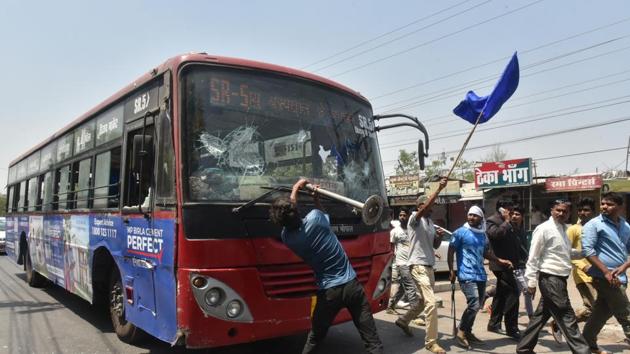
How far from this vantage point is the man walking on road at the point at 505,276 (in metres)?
6.21

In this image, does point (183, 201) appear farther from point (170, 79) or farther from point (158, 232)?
point (170, 79)

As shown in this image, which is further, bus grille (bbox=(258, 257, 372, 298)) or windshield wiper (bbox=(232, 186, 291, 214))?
bus grille (bbox=(258, 257, 372, 298))

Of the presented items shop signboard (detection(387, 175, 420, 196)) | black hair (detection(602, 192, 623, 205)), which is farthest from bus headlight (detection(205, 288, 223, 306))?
shop signboard (detection(387, 175, 420, 196))

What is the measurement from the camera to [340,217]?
476cm

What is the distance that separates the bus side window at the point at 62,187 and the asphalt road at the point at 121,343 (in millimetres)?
1685

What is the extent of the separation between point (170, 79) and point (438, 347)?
3908 millimetres

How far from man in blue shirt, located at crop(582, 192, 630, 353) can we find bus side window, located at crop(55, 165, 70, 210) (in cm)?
687

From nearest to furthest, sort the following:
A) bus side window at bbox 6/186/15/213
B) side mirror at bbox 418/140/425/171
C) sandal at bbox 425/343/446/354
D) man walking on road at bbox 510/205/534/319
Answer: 1. sandal at bbox 425/343/446/354
2. side mirror at bbox 418/140/425/171
3. man walking on road at bbox 510/205/534/319
4. bus side window at bbox 6/186/15/213

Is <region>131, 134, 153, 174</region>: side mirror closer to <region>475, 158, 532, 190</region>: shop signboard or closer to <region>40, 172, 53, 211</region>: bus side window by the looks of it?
<region>40, 172, 53, 211</region>: bus side window

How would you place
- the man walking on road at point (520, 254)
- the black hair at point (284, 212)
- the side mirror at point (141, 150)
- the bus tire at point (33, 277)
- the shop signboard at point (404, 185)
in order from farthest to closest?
the shop signboard at point (404, 185)
the bus tire at point (33, 277)
the man walking on road at point (520, 254)
the side mirror at point (141, 150)
the black hair at point (284, 212)

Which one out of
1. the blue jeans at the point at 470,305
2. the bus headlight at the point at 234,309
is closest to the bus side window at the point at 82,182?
the bus headlight at the point at 234,309

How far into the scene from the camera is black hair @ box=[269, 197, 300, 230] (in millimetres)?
3867

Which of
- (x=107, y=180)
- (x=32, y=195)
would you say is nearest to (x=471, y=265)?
(x=107, y=180)

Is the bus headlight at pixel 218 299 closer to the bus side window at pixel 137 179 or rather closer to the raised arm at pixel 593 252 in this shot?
the bus side window at pixel 137 179
